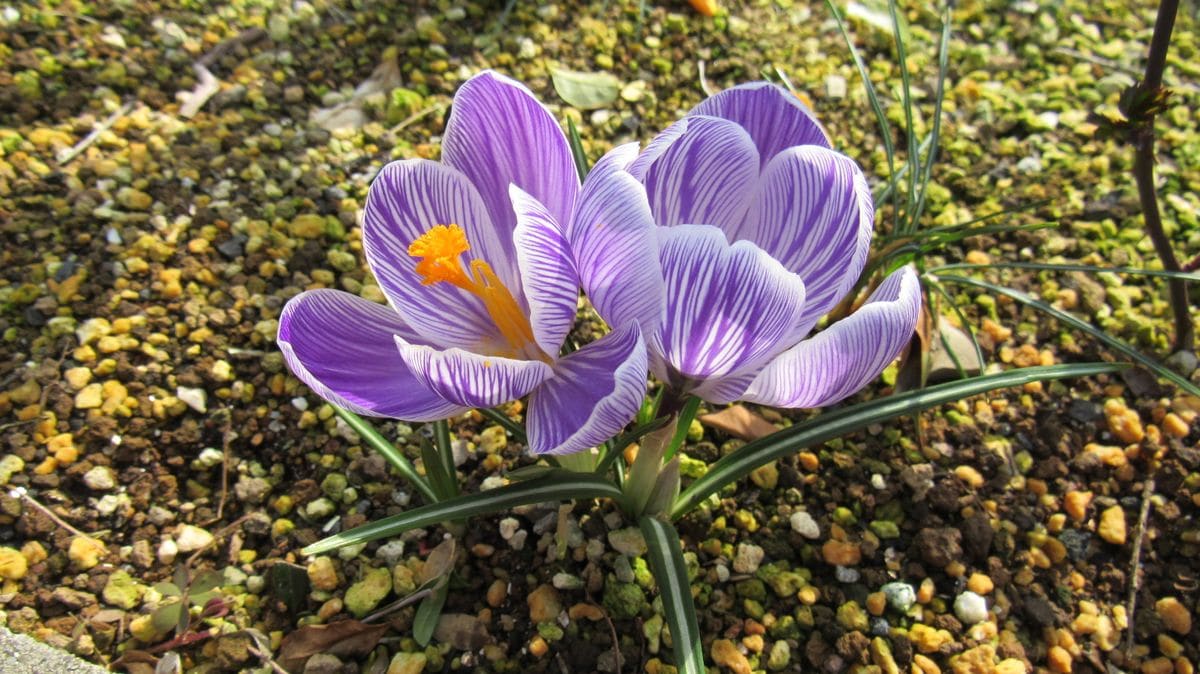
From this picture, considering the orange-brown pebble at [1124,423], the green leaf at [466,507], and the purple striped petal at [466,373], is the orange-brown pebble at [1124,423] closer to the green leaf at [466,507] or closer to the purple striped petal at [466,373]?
the green leaf at [466,507]

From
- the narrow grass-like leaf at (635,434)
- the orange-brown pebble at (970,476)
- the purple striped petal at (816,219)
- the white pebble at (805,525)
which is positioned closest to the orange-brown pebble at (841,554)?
the white pebble at (805,525)

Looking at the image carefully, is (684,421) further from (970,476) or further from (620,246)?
(970,476)

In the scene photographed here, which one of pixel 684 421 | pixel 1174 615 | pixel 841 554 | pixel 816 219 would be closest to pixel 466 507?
pixel 684 421

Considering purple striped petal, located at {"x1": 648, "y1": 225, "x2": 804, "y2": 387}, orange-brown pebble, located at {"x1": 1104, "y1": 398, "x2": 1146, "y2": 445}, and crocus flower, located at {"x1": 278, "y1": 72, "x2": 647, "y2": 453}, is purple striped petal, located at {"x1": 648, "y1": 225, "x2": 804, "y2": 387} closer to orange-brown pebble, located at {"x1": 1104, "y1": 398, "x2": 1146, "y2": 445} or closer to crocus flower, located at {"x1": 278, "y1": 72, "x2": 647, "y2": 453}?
crocus flower, located at {"x1": 278, "y1": 72, "x2": 647, "y2": 453}

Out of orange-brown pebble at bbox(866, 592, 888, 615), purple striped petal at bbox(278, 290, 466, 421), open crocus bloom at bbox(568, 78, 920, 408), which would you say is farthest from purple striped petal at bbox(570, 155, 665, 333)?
orange-brown pebble at bbox(866, 592, 888, 615)

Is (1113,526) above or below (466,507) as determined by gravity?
below

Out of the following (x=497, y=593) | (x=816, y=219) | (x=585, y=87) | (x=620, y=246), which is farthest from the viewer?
(x=585, y=87)
